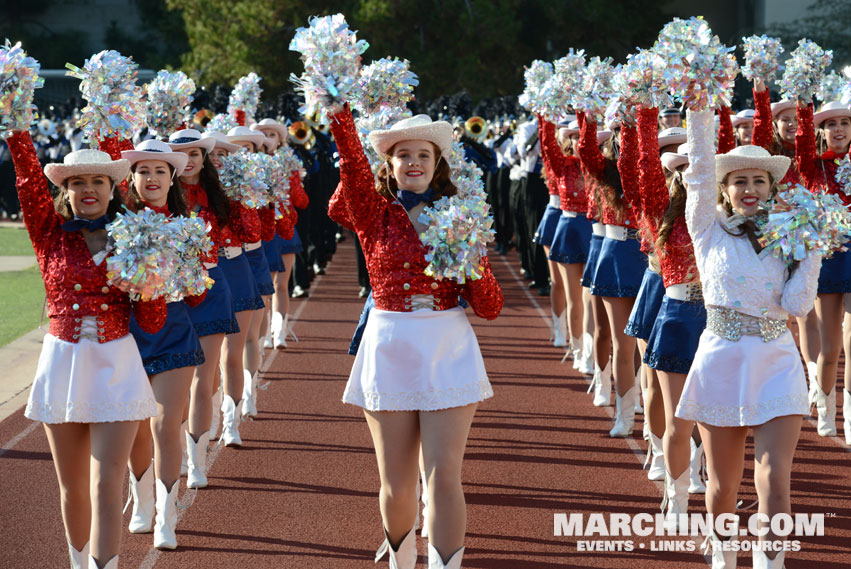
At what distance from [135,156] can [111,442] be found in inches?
66.2

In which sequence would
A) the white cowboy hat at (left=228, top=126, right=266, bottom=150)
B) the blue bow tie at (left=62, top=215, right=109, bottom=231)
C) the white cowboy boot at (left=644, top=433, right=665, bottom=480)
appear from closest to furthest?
the blue bow tie at (left=62, top=215, right=109, bottom=231)
the white cowboy boot at (left=644, top=433, right=665, bottom=480)
the white cowboy hat at (left=228, top=126, right=266, bottom=150)

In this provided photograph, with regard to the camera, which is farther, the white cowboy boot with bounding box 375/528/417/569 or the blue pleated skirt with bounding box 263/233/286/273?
the blue pleated skirt with bounding box 263/233/286/273

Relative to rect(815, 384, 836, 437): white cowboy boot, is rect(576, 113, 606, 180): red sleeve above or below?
above

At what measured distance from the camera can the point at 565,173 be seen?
31.0 ft

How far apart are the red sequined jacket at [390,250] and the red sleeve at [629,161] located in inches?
64.4

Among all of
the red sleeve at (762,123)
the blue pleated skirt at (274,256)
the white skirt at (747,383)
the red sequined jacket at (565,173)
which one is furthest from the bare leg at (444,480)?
the blue pleated skirt at (274,256)

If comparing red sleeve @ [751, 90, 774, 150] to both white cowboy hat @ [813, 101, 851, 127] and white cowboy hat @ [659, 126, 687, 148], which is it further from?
white cowboy hat @ [659, 126, 687, 148]

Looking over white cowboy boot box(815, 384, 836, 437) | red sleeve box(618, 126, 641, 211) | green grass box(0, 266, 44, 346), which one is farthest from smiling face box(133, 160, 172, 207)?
green grass box(0, 266, 44, 346)

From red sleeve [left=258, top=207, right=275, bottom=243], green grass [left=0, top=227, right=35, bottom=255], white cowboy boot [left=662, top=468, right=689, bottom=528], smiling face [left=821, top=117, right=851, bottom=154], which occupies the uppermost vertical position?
A: smiling face [left=821, top=117, right=851, bottom=154]

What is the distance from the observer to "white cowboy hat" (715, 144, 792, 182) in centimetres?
478

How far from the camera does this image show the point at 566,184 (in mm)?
9508

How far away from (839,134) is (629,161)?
2.48 m

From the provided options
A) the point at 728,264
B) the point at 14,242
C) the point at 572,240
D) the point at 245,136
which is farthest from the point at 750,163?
the point at 14,242

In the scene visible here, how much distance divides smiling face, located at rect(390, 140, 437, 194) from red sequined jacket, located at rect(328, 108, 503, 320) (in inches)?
3.7
